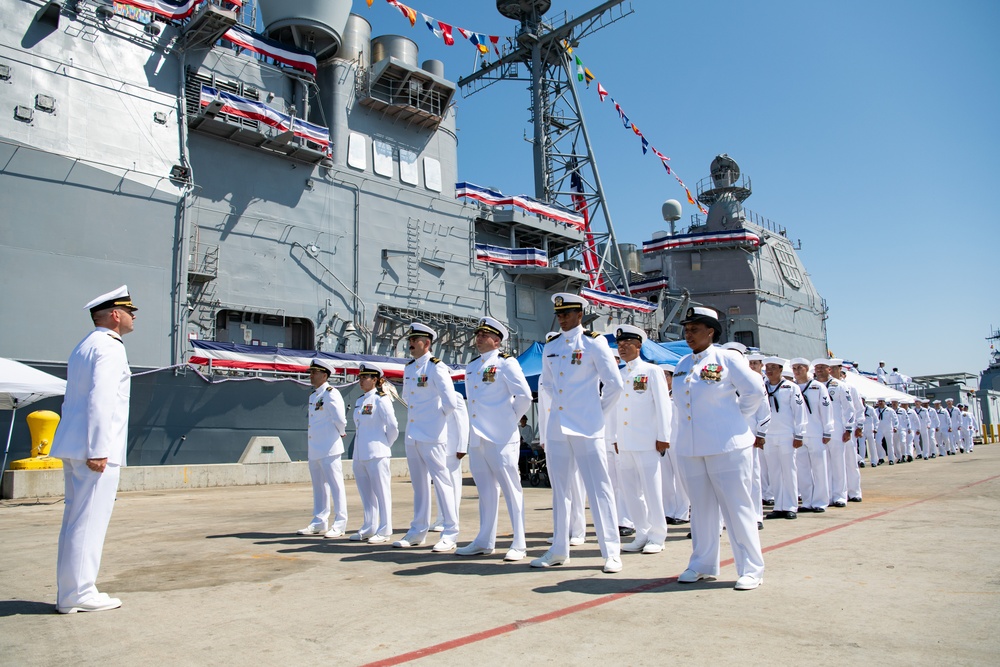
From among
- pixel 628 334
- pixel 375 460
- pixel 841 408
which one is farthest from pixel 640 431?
pixel 841 408

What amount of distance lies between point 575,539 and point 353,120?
1650 cm

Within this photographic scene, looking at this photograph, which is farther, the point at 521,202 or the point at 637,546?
the point at 521,202

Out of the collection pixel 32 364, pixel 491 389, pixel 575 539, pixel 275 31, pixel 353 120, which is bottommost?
pixel 575 539

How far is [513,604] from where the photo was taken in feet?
11.7

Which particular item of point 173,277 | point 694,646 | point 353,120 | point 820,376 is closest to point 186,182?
point 173,277

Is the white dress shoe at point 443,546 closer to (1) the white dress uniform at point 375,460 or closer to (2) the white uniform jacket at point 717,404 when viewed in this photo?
(1) the white dress uniform at point 375,460

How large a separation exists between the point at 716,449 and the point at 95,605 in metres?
3.64

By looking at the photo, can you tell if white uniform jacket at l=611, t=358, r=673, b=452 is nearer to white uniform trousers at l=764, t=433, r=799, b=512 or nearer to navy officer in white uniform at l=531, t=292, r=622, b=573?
navy officer in white uniform at l=531, t=292, r=622, b=573

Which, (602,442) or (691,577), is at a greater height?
(602,442)

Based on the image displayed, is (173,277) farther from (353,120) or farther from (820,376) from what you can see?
(820,376)

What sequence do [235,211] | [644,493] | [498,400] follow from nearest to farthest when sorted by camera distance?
[498,400] → [644,493] → [235,211]

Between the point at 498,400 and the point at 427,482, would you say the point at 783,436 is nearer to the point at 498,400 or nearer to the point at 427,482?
the point at 498,400

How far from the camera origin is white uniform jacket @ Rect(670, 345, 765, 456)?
159 inches

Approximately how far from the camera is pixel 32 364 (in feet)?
38.6
